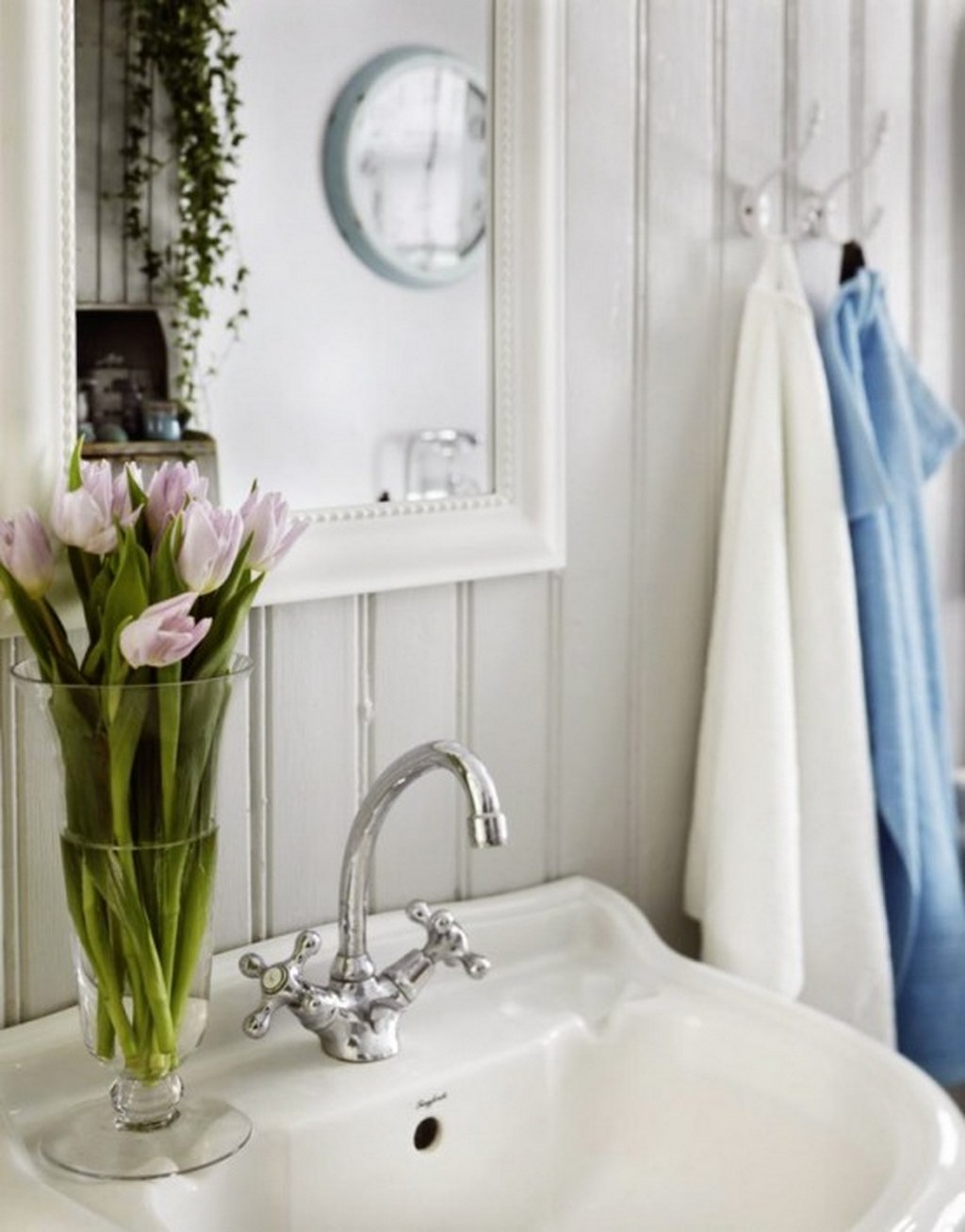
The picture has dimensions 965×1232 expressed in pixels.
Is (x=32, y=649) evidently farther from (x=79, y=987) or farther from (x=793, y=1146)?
(x=793, y=1146)

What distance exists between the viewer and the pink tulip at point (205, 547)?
1.12m

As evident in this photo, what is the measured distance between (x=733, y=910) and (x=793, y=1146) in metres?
0.31

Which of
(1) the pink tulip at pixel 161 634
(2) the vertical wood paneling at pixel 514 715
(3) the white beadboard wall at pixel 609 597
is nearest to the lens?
(1) the pink tulip at pixel 161 634

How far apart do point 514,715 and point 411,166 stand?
479 millimetres

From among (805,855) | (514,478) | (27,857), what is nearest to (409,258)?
(514,478)

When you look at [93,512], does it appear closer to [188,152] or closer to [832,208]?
[188,152]

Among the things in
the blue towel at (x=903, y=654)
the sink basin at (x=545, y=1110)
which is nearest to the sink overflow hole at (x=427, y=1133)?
the sink basin at (x=545, y=1110)

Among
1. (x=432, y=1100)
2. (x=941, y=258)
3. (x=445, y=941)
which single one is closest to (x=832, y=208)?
(x=941, y=258)

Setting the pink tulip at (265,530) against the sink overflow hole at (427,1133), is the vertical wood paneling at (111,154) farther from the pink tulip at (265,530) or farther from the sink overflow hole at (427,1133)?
the sink overflow hole at (427,1133)

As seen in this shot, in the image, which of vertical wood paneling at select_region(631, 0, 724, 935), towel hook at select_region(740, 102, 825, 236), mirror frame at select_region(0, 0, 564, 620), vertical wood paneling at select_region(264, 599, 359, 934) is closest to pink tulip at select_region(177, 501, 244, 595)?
mirror frame at select_region(0, 0, 564, 620)

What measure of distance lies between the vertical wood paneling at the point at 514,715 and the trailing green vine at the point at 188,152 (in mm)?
364

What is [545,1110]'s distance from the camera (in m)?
1.43

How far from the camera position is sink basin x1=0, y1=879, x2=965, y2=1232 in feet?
4.06

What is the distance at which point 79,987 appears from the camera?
1.20 meters
